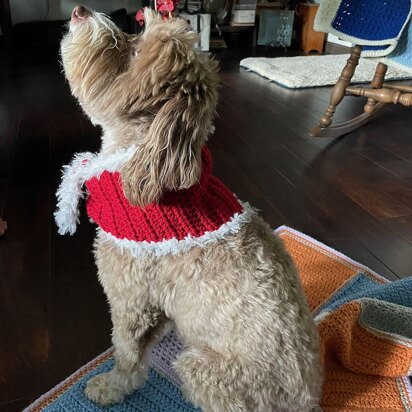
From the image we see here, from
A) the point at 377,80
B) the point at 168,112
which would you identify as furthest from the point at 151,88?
the point at 377,80

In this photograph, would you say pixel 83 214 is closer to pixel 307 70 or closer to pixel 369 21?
pixel 369 21

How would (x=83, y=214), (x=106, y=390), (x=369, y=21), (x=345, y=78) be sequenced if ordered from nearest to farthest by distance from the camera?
(x=106, y=390)
(x=83, y=214)
(x=369, y=21)
(x=345, y=78)

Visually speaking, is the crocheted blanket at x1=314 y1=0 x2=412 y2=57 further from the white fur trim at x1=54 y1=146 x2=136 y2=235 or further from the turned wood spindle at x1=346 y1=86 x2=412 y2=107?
the white fur trim at x1=54 y1=146 x2=136 y2=235

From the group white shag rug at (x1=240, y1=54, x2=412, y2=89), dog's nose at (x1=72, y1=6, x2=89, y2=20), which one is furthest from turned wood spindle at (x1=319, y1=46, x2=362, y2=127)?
dog's nose at (x1=72, y1=6, x2=89, y2=20)

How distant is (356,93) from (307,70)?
1.10 m

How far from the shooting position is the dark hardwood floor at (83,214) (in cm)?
100

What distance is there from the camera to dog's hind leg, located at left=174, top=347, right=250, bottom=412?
0.63 meters

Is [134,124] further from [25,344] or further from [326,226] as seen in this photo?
[326,226]

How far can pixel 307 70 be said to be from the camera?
3193mm

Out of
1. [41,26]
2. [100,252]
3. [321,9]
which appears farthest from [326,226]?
[41,26]

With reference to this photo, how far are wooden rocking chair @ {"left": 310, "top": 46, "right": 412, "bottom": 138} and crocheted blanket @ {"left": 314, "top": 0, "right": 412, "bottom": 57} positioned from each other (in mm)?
67

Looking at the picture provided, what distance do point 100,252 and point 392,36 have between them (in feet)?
5.45

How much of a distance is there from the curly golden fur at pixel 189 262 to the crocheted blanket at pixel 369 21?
1.49 m

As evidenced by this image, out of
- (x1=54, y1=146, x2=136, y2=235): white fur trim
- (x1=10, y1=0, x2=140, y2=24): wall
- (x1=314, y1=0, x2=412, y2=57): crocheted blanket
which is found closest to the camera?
(x1=54, y1=146, x2=136, y2=235): white fur trim
